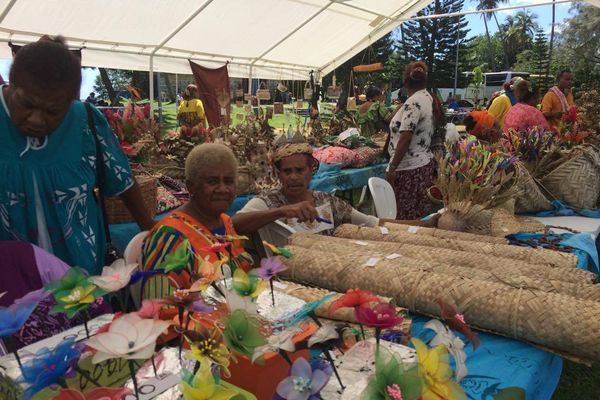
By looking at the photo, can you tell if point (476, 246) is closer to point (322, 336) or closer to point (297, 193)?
point (297, 193)

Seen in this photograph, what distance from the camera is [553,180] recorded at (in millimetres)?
3303

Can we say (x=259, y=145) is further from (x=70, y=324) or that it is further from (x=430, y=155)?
(x=70, y=324)

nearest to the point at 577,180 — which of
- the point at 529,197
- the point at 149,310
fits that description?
the point at 529,197

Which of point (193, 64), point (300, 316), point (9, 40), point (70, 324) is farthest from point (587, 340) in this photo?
point (193, 64)

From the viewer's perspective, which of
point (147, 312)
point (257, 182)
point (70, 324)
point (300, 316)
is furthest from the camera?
point (257, 182)

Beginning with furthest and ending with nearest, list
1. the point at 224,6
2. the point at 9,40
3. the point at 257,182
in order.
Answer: the point at 224,6, the point at 9,40, the point at 257,182

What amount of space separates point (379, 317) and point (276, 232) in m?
1.59

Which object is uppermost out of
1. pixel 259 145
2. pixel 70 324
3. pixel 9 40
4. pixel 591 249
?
pixel 9 40

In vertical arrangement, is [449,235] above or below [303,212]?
below

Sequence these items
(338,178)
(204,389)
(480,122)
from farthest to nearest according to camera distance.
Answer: (338,178) → (480,122) → (204,389)

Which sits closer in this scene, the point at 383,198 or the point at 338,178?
the point at 383,198

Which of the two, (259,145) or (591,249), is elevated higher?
(259,145)

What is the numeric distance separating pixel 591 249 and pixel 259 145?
2.25 metres

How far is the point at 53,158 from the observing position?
1.52 m
